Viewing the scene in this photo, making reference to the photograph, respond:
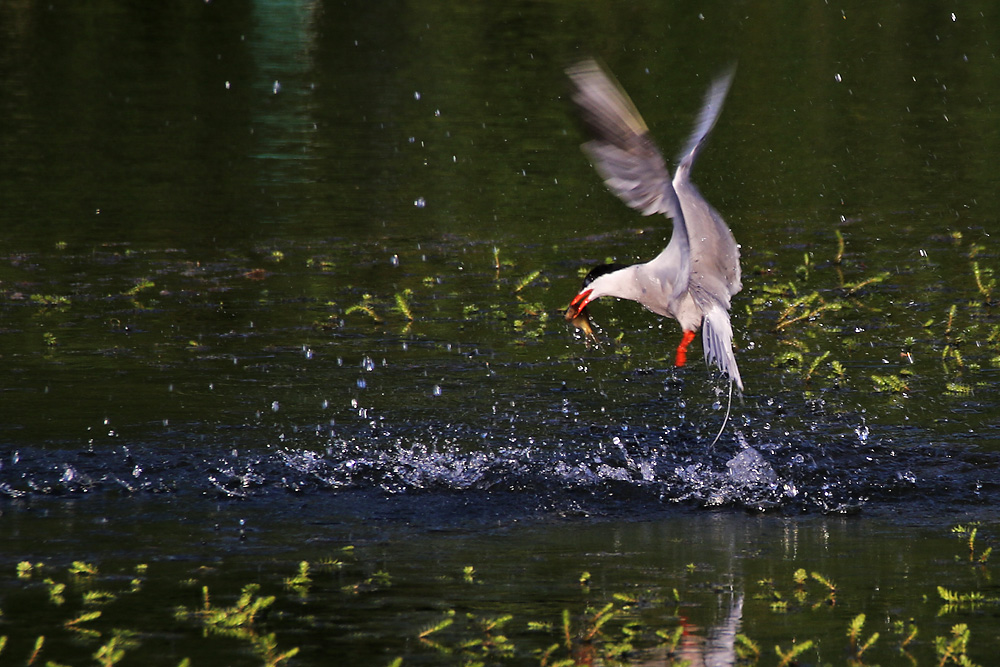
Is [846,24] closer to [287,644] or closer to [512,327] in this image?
[512,327]

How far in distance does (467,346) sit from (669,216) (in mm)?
2041

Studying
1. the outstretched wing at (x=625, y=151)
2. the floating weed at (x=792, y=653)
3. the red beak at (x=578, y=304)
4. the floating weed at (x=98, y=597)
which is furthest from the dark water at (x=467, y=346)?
the outstretched wing at (x=625, y=151)

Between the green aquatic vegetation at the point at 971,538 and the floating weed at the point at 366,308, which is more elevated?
the floating weed at the point at 366,308

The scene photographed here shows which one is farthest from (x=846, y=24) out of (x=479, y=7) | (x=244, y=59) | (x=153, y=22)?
(x=153, y=22)

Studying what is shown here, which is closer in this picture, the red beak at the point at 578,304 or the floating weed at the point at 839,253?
the red beak at the point at 578,304

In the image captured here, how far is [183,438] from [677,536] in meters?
2.46

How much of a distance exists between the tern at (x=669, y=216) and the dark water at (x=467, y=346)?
495 mm

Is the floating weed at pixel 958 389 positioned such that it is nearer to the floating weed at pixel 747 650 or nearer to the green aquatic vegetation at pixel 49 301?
the floating weed at pixel 747 650

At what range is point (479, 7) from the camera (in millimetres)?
27781

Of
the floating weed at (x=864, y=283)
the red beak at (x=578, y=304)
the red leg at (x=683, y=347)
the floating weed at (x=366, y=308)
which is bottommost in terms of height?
the red leg at (x=683, y=347)

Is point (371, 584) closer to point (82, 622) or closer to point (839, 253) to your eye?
point (82, 622)

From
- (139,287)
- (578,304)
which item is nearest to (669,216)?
(578,304)

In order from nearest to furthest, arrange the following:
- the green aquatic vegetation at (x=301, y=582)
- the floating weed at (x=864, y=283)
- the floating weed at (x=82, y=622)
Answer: the floating weed at (x=82, y=622) → the green aquatic vegetation at (x=301, y=582) → the floating weed at (x=864, y=283)

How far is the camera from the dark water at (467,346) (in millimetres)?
5684
